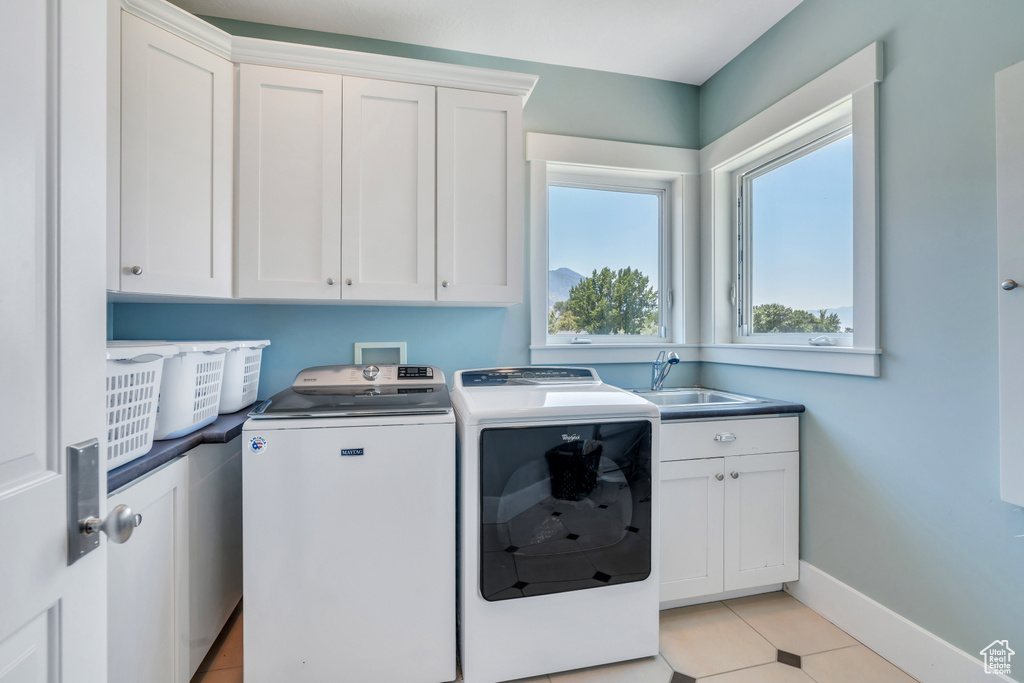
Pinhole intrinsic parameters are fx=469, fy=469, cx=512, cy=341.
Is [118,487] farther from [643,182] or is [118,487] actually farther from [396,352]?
[643,182]

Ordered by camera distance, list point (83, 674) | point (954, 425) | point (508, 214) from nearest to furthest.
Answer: point (83, 674) → point (954, 425) → point (508, 214)

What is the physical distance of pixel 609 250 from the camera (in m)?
2.60

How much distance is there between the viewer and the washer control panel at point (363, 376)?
1931mm

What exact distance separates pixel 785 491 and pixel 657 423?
2.66 feet

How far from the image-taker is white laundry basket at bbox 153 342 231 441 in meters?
1.40

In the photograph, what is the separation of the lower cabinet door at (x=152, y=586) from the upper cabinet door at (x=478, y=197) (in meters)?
1.12

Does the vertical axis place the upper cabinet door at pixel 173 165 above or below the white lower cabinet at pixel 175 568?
above

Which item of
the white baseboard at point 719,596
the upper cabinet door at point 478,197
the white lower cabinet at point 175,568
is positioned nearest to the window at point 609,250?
the upper cabinet door at point 478,197

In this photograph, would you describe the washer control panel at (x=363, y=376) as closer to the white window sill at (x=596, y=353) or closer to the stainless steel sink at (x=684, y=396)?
the white window sill at (x=596, y=353)

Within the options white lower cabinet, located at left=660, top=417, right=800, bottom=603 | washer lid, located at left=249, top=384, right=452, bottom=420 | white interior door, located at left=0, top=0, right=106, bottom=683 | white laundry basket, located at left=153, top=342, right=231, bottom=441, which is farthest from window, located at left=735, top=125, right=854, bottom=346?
white laundry basket, located at left=153, top=342, right=231, bottom=441

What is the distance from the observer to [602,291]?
2598mm

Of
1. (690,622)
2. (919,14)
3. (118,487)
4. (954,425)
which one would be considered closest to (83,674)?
(118,487)

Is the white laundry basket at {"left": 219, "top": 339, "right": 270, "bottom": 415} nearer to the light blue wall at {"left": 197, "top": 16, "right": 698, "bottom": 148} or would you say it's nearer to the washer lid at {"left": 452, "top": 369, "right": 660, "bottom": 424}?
the washer lid at {"left": 452, "top": 369, "right": 660, "bottom": 424}

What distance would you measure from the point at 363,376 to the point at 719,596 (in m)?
1.77
